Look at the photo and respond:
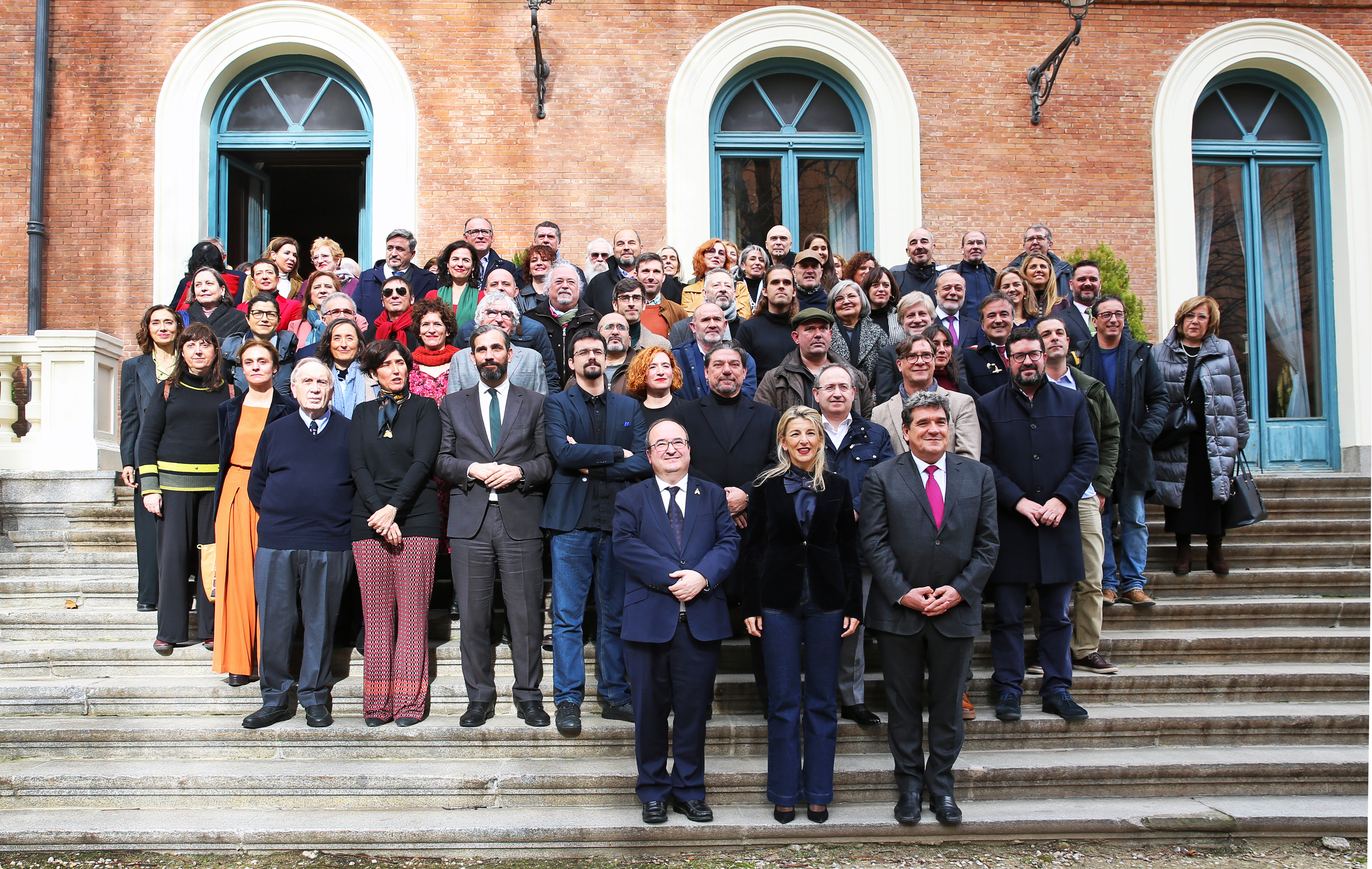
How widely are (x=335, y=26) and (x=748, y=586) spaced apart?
8572mm

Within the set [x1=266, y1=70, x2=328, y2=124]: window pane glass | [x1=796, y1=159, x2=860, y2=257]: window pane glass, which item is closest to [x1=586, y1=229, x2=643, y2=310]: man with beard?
[x1=796, y1=159, x2=860, y2=257]: window pane glass

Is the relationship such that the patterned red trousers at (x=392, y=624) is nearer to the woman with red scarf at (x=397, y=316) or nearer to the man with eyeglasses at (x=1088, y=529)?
the woman with red scarf at (x=397, y=316)

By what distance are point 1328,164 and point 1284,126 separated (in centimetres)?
67

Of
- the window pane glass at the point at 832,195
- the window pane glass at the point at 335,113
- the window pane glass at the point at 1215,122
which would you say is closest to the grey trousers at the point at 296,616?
the window pane glass at the point at 335,113

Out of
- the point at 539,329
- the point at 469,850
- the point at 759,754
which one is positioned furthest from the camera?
the point at 539,329

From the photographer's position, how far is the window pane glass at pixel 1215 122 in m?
11.1

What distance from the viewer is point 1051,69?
10438 mm

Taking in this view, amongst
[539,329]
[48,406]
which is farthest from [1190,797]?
[48,406]

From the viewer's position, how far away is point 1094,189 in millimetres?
10477

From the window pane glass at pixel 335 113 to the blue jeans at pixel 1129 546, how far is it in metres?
8.69

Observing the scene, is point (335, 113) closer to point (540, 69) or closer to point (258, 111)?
point (258, 111)

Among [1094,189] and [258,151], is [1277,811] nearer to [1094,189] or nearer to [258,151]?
[1094,189]

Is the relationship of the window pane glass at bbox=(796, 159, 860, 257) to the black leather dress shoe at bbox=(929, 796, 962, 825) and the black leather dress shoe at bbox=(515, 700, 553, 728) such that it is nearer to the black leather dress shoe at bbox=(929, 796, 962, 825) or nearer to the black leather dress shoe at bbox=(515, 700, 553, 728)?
the black leather dress shoe at bbox=(515, 700, 553, 728)

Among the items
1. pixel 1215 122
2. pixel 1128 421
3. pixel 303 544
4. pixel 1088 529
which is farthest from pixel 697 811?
pixel 1215 122
